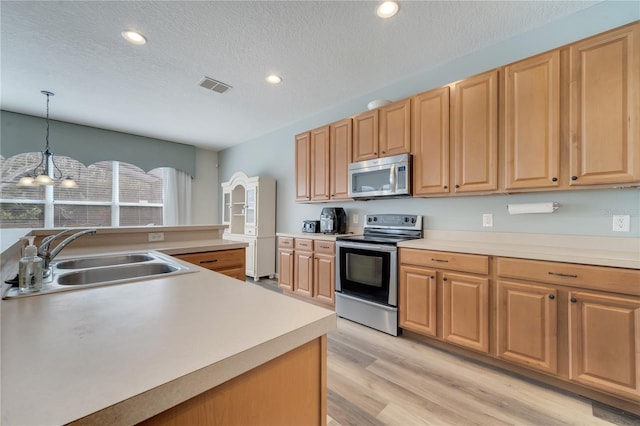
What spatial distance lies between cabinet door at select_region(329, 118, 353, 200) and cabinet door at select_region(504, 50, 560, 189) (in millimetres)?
1563

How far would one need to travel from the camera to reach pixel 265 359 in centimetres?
60

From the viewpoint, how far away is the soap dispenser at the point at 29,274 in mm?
918

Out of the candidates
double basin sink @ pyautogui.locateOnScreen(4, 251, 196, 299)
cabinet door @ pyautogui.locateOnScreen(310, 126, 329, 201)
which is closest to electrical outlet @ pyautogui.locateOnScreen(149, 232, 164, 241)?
double basin sink @ pyautogui.locateOnScreen(4, 251, 196, 299)

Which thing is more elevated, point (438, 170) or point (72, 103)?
point (72, 103)

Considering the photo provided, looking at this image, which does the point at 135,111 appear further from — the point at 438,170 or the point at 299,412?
the point at 299,412

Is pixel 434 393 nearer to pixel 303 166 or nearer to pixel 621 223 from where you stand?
pixel 621 223

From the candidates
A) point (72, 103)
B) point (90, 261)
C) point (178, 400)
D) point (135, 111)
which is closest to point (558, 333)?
point (178, 400)

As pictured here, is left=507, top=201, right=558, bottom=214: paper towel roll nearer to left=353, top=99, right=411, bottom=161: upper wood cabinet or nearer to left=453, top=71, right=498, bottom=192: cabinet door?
left=453, top=71, right=498, bottom=192: cabinet door

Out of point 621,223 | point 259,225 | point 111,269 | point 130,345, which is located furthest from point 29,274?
point 259,225

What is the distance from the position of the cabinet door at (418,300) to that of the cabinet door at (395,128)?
120cm

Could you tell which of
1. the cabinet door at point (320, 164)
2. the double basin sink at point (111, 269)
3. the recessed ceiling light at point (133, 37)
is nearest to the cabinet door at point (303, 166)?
the cabinet door at point (320, 164)

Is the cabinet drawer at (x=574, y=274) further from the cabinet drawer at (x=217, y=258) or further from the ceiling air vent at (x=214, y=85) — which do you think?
the ceiling air vent at (x=214, y=85)

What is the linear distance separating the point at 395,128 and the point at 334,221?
1.37 metres

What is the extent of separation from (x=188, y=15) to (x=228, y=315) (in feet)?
7.60
